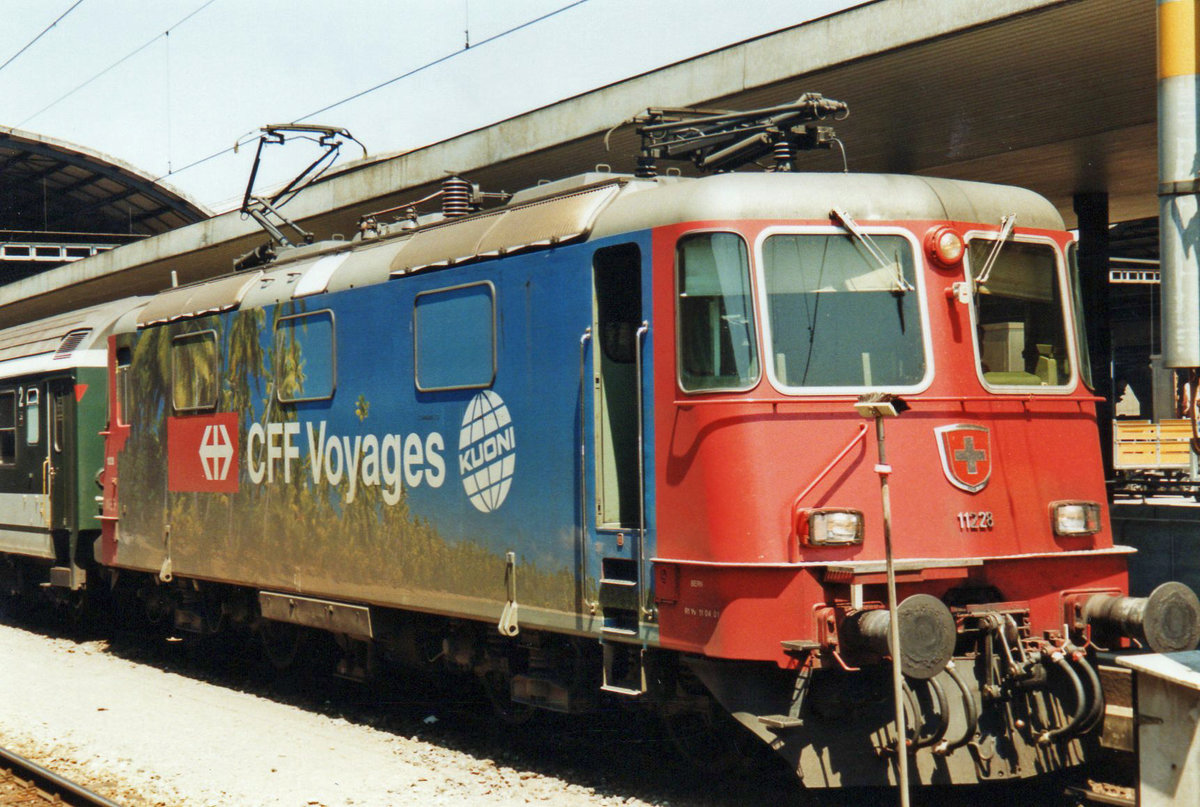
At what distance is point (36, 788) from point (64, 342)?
7.32m

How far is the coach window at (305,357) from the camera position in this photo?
32.1 feet

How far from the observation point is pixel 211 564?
446 inches

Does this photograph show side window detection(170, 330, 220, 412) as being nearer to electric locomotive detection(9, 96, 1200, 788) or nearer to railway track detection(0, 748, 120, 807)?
electric locomotive detection(9, 96, 1200, 788)

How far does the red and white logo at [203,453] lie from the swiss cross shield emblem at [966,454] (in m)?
6.25

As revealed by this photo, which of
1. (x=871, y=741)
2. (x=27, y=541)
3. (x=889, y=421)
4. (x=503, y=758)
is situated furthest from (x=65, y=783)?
(x=27, y=541)

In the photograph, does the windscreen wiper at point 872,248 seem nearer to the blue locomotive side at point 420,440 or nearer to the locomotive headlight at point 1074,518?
the blue locomotive side at point 420,440

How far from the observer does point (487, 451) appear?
324 inches

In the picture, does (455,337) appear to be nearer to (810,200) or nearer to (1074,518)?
(810,200)

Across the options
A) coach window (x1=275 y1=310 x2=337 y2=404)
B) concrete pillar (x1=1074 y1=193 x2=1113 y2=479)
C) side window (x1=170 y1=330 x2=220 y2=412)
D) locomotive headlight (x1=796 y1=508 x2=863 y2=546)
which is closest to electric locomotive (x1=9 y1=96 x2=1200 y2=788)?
locomotive headlight (x1=796 y1=508 x2=863 y2=546)

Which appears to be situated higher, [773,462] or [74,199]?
[74,199]

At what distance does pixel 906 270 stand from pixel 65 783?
587 cm

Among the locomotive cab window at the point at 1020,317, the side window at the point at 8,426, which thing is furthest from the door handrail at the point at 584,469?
the side window at the point at 8,426

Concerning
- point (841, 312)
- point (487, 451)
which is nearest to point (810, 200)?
point (841, 312)

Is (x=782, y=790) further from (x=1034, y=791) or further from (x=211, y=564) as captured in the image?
(x=211, y=564)
